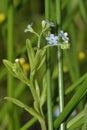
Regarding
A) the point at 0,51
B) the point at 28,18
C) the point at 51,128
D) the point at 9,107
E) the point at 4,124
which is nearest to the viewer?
the point at 51,128

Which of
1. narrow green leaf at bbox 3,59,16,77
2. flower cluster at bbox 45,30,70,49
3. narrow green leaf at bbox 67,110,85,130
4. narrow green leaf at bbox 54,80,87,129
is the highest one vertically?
flower cluster at bbox 45,30,70,49

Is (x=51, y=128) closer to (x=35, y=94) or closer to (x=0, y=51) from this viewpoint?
(x=35, y=94)

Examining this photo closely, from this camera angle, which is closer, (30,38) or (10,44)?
(10,44)

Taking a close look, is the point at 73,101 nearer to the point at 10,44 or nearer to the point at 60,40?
the point at 60,40

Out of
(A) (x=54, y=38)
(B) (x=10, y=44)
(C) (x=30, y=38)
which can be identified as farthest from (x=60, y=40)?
(C) (x=30, y=38)

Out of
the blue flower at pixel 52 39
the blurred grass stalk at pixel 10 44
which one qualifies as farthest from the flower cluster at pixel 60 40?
the blurred grass stalk at pixel 10 44

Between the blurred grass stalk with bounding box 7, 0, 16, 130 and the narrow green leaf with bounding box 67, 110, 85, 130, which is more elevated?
the blurred grass stalk with bounding box 7, 0, 16, 130

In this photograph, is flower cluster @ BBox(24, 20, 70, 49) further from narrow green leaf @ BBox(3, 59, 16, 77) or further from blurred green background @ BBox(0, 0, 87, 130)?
blurred green background @ BBox(0, 0, 87, 130)

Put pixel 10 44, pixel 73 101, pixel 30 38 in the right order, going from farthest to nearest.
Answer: pixel 30 38 < pixel 10 44 < pixel 73 101

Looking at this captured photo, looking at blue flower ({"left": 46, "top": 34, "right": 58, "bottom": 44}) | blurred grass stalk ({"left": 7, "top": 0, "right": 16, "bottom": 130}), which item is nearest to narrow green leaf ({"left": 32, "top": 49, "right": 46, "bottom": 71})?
blue flower ({"left": 46, "top": 34, "right": 58, "bottom": 44})

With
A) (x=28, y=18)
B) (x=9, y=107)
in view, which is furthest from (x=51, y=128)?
(x=28, y=18)

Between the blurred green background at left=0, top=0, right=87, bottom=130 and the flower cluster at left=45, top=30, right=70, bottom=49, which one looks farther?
the blurred green background at left=0, top=0, right=87, bottom=130
